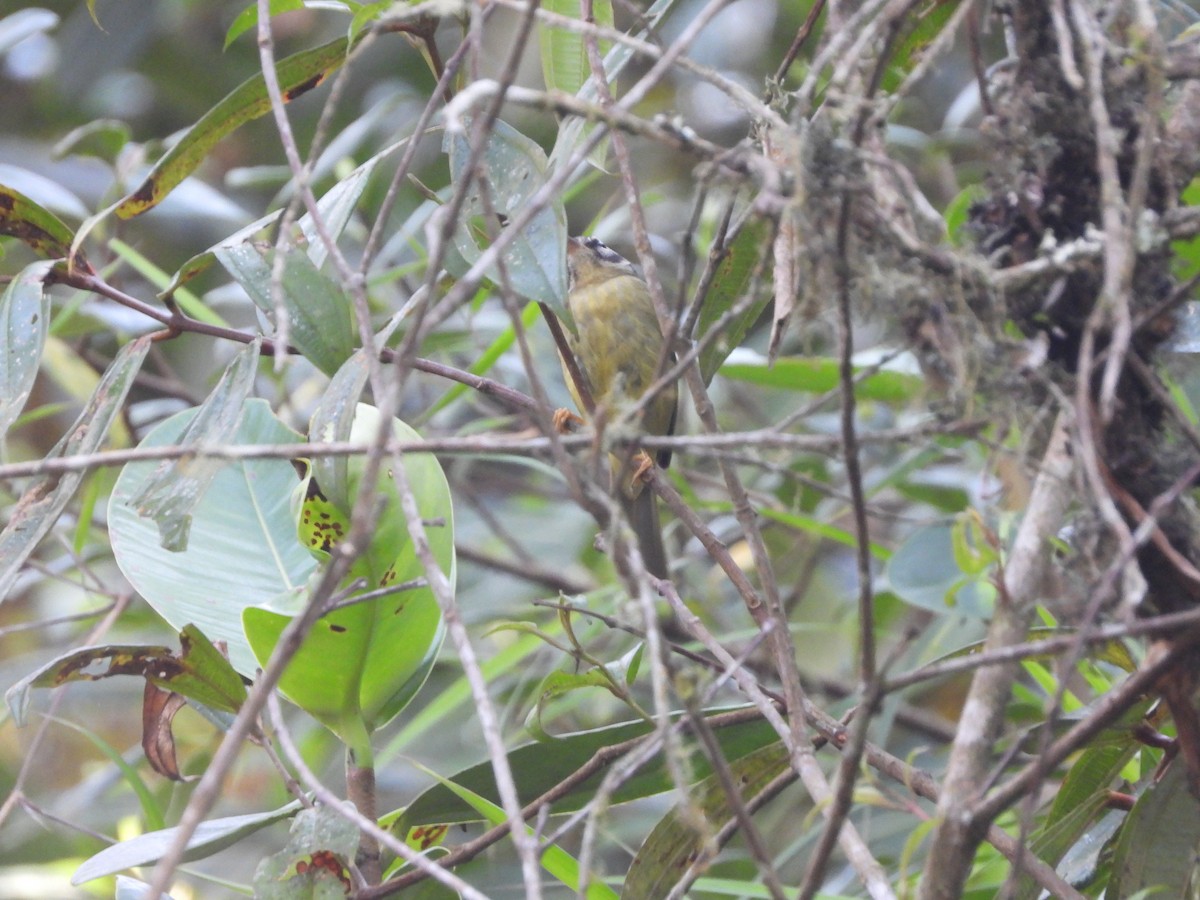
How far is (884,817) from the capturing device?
2.51m

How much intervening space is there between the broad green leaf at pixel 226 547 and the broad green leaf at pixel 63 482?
0.40 feet

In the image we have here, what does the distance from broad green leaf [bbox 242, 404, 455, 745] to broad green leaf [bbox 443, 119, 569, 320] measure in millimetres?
244

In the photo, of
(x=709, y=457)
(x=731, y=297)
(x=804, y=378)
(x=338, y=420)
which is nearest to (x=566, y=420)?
(x=804, y=378)

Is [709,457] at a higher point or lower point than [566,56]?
lower

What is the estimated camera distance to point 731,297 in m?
1.57

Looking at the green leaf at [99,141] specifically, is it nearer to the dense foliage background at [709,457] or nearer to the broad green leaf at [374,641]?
the dense foliage background at [709,457]

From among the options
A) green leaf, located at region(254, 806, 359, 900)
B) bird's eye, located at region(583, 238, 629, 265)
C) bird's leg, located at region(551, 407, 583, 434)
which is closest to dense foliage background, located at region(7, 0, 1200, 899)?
green leaf, located at region(254, 806, 359, 900)

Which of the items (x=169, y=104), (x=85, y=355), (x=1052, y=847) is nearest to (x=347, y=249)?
(x=85, y=355)

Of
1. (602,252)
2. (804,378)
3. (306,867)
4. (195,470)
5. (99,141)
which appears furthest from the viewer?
(602,252)

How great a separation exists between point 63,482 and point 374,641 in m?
0.36

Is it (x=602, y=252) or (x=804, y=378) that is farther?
(x=602, y=252)

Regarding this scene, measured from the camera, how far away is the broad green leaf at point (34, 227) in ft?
4.77

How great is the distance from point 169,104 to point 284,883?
12.6 feet

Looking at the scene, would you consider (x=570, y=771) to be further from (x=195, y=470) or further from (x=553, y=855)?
(x=195, y=470)
